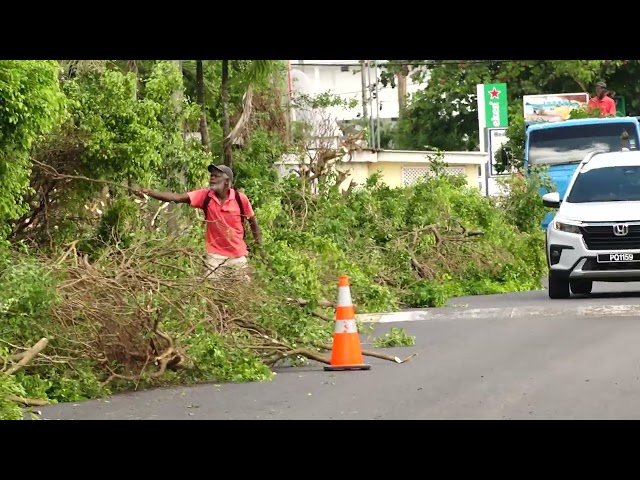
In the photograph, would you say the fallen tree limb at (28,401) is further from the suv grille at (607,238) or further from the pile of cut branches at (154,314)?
the suv grille at (607,238)

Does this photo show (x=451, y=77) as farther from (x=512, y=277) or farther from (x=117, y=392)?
(x=117, y=392)

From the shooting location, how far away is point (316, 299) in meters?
15.4

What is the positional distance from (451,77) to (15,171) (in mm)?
47384

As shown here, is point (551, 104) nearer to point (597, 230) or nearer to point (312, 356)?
point (597, 230)

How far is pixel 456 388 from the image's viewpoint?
12.0 m

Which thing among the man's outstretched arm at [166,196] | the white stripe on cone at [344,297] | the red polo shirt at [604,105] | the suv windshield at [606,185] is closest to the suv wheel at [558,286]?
the suv windshield at [606,185]

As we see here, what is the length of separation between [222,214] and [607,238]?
6.05m

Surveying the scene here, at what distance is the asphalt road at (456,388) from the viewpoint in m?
10.9

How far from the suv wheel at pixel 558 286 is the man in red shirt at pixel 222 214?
544 centimetres

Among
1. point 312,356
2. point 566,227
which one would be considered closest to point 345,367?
point 312,356

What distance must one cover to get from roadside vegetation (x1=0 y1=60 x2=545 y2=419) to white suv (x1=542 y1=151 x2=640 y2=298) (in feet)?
6.26
